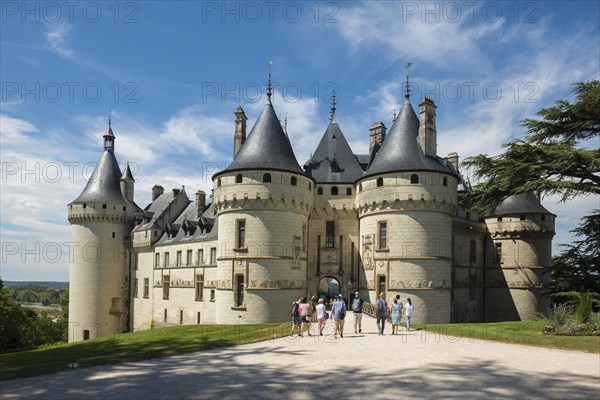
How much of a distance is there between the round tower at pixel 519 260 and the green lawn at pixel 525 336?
741 inches

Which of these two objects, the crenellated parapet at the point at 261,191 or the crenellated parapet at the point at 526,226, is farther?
the crenellated parapet at the point at 526,226

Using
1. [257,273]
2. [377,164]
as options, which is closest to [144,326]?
[257,273]

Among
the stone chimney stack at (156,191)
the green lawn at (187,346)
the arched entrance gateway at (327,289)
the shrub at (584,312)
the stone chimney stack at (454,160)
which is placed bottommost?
the arched entrance gateway at (327,289)

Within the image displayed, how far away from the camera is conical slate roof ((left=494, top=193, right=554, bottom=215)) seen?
38750 millimetres

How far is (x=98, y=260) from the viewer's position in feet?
156

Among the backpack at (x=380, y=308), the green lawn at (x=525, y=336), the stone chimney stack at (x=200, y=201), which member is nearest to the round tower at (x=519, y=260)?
the green lawn at (x=525, y=336)

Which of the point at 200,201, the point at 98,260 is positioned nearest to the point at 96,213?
the point at 98,260

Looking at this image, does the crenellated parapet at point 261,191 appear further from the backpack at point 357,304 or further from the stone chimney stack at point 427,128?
the backpack at point 357,304

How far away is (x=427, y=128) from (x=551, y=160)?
8028 millimetres

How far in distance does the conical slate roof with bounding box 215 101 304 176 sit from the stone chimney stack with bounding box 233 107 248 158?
16.7ft

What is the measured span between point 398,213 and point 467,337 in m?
11.1

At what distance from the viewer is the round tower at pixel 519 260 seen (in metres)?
38.4

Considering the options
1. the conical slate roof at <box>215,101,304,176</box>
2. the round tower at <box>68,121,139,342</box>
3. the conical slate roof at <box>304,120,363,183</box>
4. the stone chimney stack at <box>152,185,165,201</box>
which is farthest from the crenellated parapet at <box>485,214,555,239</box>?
the stone chimney stack at <box>152,185,165,201</box>

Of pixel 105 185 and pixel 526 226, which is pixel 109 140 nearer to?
pixel 105 185
